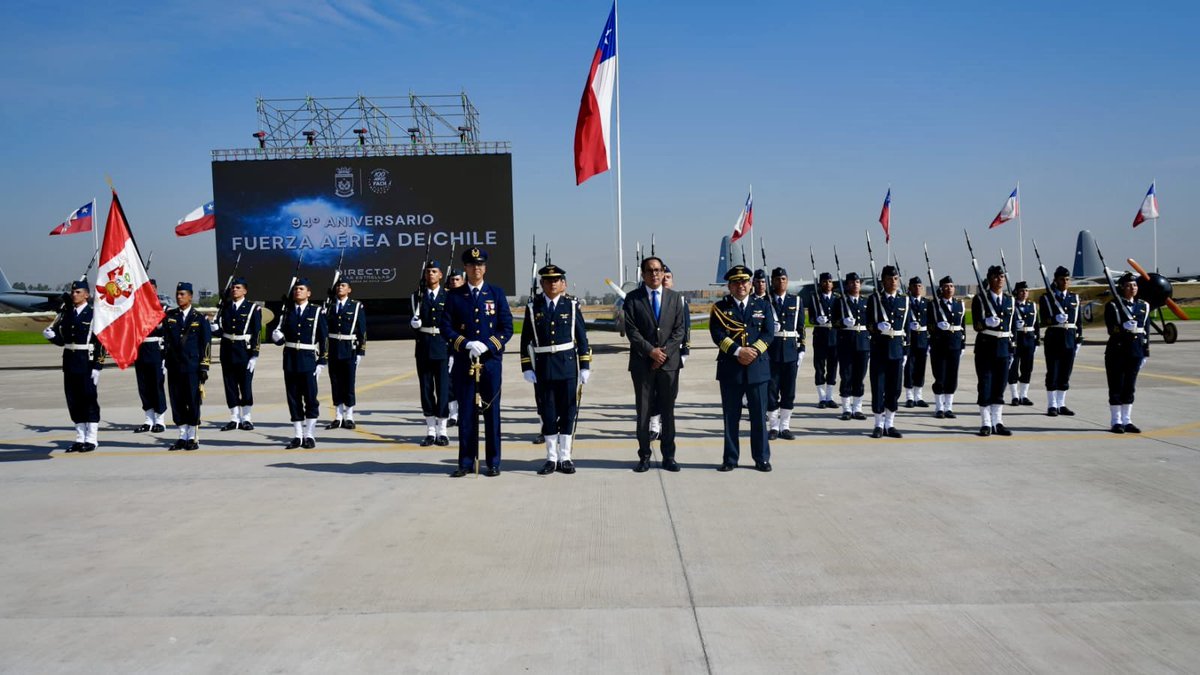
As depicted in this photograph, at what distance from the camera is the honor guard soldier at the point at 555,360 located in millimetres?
7008

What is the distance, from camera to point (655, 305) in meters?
7.16

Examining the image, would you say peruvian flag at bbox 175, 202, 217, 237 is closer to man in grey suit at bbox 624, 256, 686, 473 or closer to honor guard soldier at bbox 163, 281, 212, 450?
honor guard soldier at bbox 163, 281, 212, 450

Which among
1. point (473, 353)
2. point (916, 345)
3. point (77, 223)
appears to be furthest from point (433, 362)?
point (77, 223)

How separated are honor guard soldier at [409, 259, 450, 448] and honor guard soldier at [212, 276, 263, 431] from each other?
2.19 metres

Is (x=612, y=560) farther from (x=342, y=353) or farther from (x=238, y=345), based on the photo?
(x=238, y=345)

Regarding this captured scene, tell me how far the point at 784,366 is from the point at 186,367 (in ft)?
21.5

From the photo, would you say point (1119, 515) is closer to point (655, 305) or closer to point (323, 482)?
point (655, 305)

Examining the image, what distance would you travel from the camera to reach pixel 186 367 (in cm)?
875

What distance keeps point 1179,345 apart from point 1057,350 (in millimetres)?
15775

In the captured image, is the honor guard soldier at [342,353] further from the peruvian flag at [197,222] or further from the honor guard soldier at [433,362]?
the peruvian flag at [197,222]

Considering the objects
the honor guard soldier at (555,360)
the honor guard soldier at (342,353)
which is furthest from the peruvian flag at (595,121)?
the honor guard soldier at (555,360)

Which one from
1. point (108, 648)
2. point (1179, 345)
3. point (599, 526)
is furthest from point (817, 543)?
point (1179, 345)

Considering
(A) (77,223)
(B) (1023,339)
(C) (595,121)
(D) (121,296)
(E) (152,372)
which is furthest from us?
(A) (77,223)

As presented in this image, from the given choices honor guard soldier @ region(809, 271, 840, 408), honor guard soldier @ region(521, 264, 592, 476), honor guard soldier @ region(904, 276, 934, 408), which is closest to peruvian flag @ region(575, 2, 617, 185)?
honor guard soldier @ region(809, 271, 840, 408)
